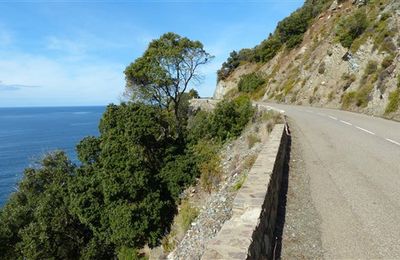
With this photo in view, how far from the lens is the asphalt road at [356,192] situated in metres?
5.09

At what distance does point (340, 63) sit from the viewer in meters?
35.1

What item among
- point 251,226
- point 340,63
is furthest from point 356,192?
point 340,63

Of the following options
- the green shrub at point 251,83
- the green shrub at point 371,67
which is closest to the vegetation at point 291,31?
the green shrub at point 251,83

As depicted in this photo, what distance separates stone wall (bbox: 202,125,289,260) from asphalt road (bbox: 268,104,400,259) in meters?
0.93

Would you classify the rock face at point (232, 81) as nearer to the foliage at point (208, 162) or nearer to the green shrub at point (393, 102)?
the foliage at point (208, 162)

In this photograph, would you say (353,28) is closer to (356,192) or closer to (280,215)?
(356,192)

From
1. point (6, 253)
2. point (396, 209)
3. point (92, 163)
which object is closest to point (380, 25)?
point (92, 163)

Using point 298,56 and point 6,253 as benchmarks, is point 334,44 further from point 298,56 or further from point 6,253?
point 6,253

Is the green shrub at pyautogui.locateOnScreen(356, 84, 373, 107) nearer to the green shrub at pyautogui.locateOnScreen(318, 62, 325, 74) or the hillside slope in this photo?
the hillside slope

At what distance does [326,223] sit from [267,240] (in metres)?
1.47

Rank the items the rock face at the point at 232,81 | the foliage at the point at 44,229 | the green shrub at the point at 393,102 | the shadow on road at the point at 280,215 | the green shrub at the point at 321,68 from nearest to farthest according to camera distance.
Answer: the shadow on road at the point at 280,215 < the foliage at the point at 44,229 < the green shrub at the point at 393,102 < the green shrub at the point at 321,68 < the rock face at the point at 232,81

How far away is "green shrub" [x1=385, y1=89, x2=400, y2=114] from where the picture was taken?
21688 mm

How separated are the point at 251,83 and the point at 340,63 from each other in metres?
23.5

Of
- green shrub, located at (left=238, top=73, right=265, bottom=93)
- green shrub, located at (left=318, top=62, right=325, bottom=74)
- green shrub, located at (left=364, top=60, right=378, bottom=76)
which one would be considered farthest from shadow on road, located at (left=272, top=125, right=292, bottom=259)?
green shrub, located at (left=238, top=73, right=265, bottom=93)
